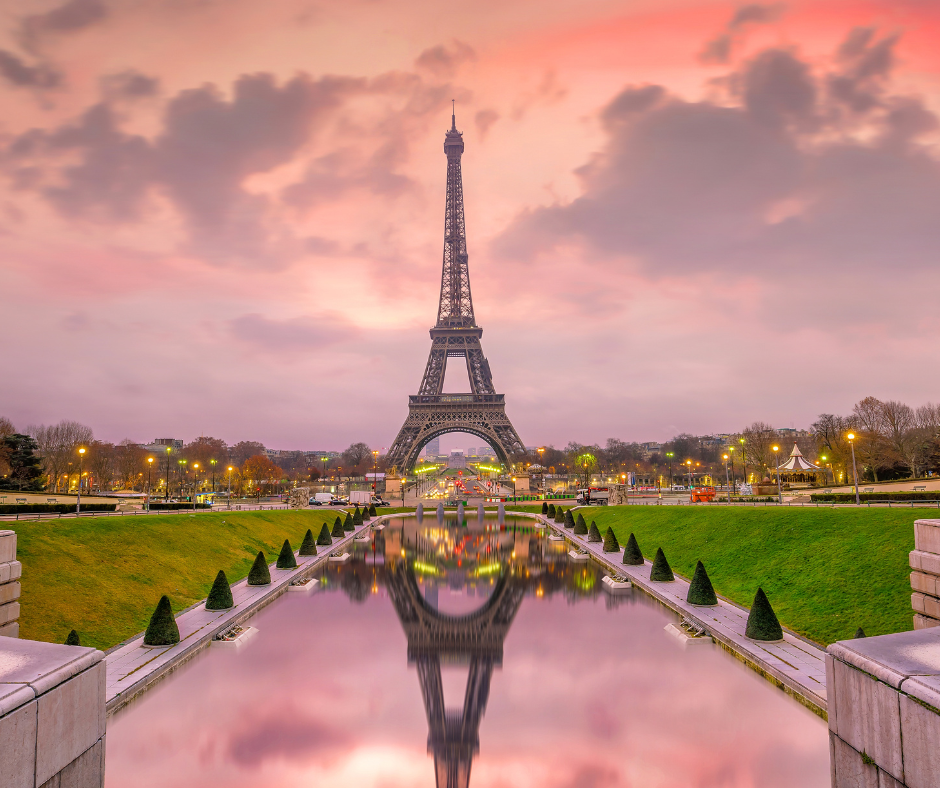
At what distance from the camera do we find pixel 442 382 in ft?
348

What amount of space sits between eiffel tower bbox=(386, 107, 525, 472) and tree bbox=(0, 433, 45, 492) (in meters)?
46.7

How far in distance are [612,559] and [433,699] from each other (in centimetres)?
2196

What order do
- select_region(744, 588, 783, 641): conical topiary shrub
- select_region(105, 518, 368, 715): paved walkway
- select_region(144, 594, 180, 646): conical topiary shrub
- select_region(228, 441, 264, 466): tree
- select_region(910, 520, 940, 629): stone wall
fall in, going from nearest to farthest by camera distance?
select_region(910, 520, 940, 629): stone wall < select_region(105, 518, 368, 715): paved walkway < select_region(744, 588, 783, 641): conical topiary shrub < select_region(144, 594, 180, 646): conical topiary shrub < select_region(228, 441, 264, 466): tree

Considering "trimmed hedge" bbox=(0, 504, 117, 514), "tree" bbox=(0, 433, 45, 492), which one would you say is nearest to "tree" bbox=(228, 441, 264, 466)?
"tree" bbox=(0, 433, 45, 492)

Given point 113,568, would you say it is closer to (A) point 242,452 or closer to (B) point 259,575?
(B) point 259,575

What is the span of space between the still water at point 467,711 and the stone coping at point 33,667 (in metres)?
4.24

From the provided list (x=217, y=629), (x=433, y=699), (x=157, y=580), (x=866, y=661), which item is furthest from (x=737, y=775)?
(x=157, y=580)

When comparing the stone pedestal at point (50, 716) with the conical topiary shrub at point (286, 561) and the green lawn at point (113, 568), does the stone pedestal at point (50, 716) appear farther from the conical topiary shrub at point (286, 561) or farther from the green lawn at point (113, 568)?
the conical topiary shrub at point (286, 561)

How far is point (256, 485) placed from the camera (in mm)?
97688

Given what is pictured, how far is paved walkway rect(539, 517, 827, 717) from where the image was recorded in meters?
13.0

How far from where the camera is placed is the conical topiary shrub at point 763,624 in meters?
16.4

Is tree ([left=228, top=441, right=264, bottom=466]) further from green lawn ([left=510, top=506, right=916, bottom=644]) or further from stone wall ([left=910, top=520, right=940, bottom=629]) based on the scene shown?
stone wall ([left=910, top=520, right=940, bottom=629])

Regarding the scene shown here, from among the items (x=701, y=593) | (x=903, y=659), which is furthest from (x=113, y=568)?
(x=903, y=659)

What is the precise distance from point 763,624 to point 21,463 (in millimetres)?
74560
